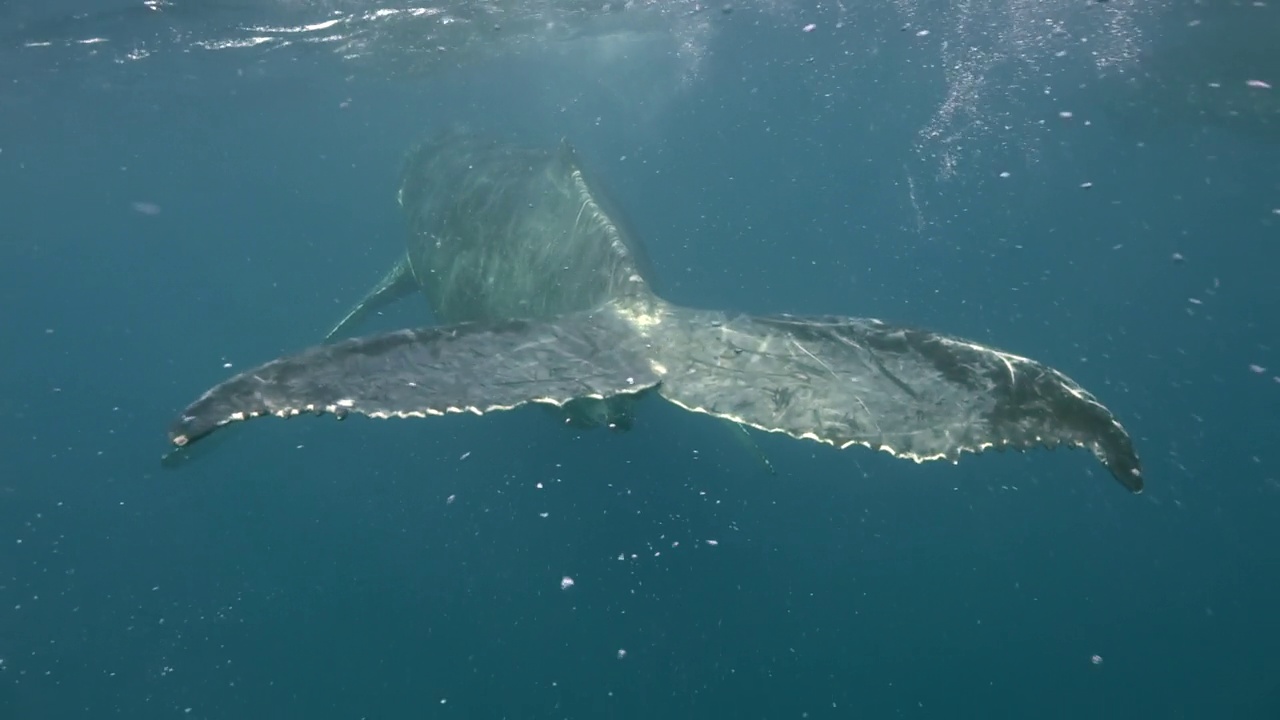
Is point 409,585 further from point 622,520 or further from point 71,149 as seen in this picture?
point 71,149

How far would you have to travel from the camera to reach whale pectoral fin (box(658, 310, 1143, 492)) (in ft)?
18.4

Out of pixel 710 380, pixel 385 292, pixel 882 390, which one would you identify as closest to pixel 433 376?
pixel 710 380

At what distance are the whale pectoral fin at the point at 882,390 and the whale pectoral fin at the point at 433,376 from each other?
75cm

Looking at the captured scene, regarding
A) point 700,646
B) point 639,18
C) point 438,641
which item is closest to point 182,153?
point 639,18

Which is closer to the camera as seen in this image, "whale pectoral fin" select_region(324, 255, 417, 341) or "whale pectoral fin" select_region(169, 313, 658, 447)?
"whale pectoral fin" select_region(169, 313, 658, 447)

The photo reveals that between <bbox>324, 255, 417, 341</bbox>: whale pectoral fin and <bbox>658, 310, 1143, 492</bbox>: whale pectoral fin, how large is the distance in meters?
10.3

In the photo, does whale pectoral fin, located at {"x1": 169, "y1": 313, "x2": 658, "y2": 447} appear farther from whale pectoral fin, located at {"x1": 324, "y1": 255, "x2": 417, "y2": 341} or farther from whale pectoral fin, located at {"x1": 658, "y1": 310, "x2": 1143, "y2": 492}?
whale pectoral fin, located at {"x1": 324, "y1": 255, "x2": 417, "y2": 341}

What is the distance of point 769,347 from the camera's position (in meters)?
7.24

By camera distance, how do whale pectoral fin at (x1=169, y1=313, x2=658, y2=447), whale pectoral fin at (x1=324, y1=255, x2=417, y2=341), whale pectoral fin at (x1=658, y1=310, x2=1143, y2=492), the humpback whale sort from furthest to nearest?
whale pectoral fin at (x1=324, y1=255, x2=417, y2=341), whale pectoral fin at (x1=658, y1=310, x2=1143, y2=492), the humpback whale, whale pectoral fin at (x1=169, y1=313, x2=658, y2=447)

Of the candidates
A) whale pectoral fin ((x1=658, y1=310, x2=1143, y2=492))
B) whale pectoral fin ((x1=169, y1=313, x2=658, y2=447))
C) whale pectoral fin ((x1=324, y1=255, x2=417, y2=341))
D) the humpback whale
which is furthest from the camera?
whale pectoral fin ((x1=324, y1=255, x2=417, y2=341))

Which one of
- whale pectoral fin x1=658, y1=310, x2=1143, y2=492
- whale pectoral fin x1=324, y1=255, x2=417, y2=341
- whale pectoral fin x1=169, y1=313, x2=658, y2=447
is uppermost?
whale pectoral fin x1=169, y1=313, x2=658, y2=447

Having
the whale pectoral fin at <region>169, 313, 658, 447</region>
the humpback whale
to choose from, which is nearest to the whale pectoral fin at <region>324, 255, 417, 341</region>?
the humpback whale

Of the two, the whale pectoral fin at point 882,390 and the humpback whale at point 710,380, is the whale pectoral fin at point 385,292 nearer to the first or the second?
the humpback whale at point 710,380

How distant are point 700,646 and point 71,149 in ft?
Answer: 162
